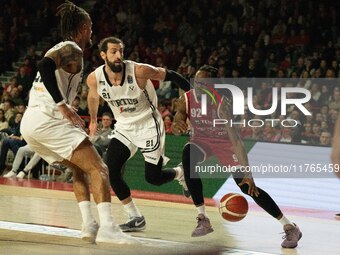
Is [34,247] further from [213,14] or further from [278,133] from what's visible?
[213,14]

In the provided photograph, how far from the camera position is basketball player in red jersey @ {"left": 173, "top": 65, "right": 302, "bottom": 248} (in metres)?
6.77

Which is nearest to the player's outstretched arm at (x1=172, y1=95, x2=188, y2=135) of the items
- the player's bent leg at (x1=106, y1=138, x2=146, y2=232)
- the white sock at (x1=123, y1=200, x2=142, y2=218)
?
the player's bent leg at (x1=106, y1=138, x2=146, y2=232)

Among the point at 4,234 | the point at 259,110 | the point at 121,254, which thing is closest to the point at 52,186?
the point at 259,110

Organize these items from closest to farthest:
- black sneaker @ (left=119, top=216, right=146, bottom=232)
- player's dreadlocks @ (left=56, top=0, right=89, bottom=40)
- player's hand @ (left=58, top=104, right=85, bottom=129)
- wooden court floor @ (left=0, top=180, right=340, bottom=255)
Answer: player's hand @ (left=58, top=104, right=85, bottom=129), wooden court floor @ (left=0, top=180, right=340, bottom=255), player's dreadlocks @ (left=56, top=0, right=89, bottom=40), black sneaker @ (left=119, top=216, right=146, bottom=232)

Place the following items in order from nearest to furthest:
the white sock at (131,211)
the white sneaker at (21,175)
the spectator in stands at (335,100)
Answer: the white sock at (131,211)
the spectator in stands at (335,100)
the white sneaker at (21,175)

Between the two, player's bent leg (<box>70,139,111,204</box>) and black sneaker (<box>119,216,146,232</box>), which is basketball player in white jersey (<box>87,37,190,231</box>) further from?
player's bent leg (<box>70,139,111,204</box>)

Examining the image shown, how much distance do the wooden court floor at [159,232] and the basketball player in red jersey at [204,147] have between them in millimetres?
274

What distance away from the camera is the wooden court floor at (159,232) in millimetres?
6125

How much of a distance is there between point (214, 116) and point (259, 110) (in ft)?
15.4

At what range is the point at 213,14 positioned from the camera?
17438 millimetres

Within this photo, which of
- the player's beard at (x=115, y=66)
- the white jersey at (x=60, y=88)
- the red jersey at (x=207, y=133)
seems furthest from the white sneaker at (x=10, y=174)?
the white jersey at (x=60, y=88)

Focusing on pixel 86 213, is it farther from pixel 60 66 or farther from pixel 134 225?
pixel 60 66

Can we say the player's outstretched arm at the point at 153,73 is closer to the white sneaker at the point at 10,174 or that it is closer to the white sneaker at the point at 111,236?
the white sneaker at the point at 111,236

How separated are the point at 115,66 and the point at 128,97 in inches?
12.8
